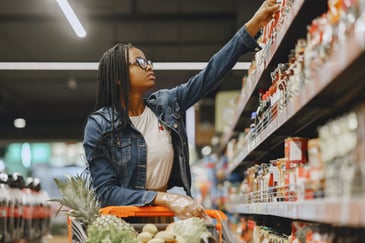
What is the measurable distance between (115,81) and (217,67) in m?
0.57

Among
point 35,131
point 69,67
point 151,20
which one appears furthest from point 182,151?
point 35,131

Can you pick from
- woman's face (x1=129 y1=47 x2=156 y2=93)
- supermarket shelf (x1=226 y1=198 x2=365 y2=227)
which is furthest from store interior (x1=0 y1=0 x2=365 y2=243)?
woman's face (x1=129 y1=47 x2=156 y2=93)

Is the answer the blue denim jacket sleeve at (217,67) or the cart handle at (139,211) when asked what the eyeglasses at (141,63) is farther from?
the cart handle at (139,211)

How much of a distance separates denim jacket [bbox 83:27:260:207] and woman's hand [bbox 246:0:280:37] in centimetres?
4

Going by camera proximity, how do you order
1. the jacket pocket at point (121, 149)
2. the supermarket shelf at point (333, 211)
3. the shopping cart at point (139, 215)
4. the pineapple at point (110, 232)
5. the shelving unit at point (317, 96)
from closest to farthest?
the supermarket shelf at point (333, 211), the shelving unit at point (317, 96), the pineapple at point (110, 232), the shopping cart at point (139, 215), the jacket pocket at point (121, 149)

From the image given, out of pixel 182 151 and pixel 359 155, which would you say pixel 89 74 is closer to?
pixel 182 151

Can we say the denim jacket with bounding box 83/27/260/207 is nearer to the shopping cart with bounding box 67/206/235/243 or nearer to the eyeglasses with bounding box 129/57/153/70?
the shopping cart with bounding box 67/206/235/243

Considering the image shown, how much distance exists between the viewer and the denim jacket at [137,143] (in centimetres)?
326

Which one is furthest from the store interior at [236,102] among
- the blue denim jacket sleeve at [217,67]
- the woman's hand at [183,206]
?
the woman's hand at [183,206]

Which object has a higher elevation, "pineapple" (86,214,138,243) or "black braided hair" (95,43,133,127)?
"black braided hair" (95,43,133,127)

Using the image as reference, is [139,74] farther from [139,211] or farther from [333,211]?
[333,211]

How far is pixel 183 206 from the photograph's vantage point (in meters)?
2.94

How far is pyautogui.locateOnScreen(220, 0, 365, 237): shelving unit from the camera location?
5.65 feet

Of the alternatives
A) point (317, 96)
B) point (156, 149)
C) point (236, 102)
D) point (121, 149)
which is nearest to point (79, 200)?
point (121, 149)
